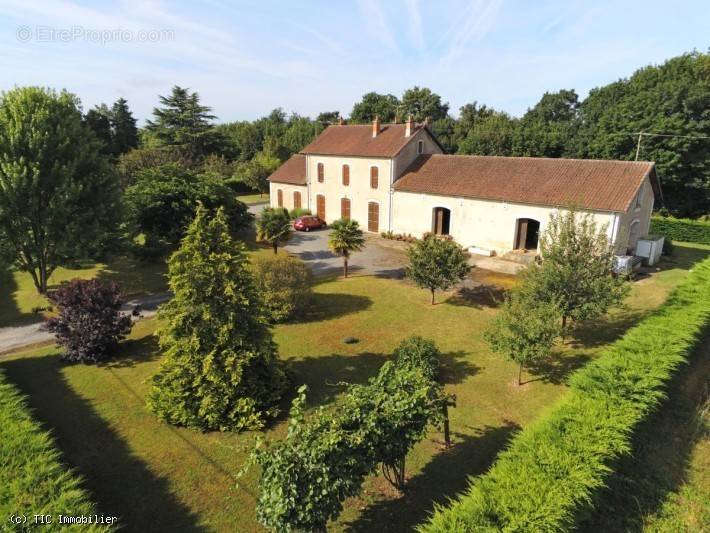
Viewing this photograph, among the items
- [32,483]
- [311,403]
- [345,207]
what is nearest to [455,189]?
[345,207]

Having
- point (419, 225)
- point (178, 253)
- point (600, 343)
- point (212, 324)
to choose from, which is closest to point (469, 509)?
point (212, 324)

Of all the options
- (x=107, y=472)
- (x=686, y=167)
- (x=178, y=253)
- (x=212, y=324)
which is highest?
(x=686, y=167)

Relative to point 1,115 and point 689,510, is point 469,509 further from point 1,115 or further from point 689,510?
point 1,115

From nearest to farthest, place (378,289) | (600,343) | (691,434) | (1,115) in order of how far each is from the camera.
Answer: (691,434) → (600,343) → (1,115) → (378,289)

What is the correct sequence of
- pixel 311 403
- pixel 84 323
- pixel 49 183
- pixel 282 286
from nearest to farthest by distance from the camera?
pixel 311 403 < pixel 84 323 < pixel 282 286 < pixel 49 183

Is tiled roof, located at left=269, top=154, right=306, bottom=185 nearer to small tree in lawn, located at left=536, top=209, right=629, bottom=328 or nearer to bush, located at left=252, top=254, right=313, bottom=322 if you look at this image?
bush, located at left=252, top=254, right=313, bottom=322

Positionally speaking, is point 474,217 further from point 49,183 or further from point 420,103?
point 420,103
